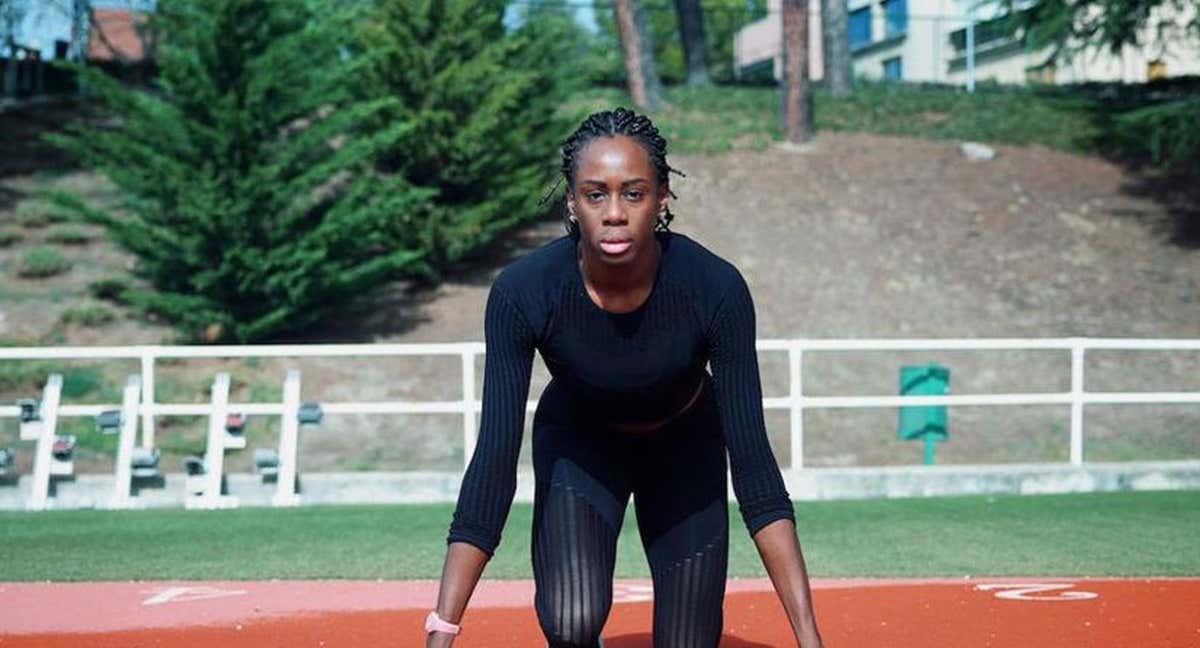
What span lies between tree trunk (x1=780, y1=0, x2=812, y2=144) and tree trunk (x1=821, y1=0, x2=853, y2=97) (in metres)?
4.72

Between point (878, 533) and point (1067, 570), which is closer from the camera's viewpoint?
point (1067, 570)

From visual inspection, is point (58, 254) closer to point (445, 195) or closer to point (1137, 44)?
point (445, 195)

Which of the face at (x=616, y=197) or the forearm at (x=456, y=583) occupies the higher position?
the face at (x=616, y=197)

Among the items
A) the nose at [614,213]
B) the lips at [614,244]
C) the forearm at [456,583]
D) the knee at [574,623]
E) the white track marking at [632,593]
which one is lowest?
the white track marking at [632,593]

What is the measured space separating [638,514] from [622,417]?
0.45m

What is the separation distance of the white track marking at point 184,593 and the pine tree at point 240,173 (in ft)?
49.2

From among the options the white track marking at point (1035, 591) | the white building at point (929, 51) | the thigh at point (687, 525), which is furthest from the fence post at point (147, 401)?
the white building at point (929, 51)

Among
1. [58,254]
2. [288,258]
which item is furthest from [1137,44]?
[58,254]

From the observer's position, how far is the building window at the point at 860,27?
77.2 meters

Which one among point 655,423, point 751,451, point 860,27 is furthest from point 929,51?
point 751,451

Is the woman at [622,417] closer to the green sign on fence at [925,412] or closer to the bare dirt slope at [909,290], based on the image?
the green sign on fence at [925,412]

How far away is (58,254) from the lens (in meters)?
30.0

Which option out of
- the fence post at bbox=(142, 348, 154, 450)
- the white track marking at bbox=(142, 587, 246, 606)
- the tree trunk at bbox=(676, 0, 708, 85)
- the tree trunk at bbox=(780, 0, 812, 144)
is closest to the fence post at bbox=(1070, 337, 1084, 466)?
the fence post at bbox=(142, 348, 154, 450)

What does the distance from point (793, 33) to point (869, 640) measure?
2854 centimetres
